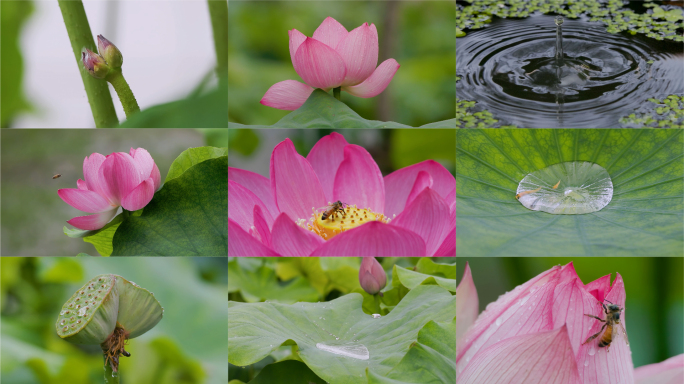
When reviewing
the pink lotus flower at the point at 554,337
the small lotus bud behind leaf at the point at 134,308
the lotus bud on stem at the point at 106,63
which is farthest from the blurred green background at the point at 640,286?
the lotus bud on stem at the point at 106,63

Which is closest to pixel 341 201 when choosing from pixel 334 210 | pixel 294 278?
pixel 334 210

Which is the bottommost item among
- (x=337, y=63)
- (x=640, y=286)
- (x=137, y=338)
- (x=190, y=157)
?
(x=137, y=338)

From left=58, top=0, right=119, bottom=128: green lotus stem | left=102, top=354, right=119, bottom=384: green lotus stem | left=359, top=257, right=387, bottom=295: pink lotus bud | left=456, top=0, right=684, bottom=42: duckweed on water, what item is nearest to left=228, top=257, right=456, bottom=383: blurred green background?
left=359, top=257, right=387, bottom=295: pink lotus bud

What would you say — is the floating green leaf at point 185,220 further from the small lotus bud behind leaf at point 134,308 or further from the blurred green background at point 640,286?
the blurred green background at point 640,286

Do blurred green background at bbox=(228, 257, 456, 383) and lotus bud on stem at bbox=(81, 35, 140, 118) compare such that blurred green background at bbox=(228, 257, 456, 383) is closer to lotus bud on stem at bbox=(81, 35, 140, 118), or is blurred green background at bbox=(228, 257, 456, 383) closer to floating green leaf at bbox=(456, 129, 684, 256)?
floating green leaf at bbox=(456, 129, 684, 256)

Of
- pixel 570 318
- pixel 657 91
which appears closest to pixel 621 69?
pixel 657 91

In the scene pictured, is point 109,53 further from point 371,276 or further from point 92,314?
point 371,276
